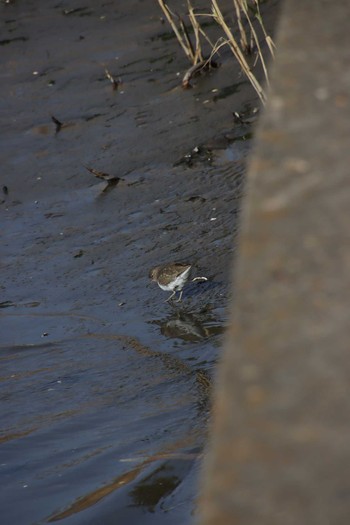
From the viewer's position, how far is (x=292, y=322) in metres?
1.04

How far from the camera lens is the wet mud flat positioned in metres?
4.28

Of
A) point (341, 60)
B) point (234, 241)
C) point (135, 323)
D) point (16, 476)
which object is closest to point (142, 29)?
point (234, 241)

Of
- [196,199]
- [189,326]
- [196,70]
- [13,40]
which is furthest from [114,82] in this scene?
[189,326]

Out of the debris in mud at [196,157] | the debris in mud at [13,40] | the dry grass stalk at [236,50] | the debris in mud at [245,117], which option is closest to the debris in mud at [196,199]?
the debris in mud at [196,157]

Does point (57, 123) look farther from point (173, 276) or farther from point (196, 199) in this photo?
point (173, 276)

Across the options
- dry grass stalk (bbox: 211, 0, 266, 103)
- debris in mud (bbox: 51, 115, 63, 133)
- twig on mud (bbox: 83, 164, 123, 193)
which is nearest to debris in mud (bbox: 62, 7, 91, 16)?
debris in mud (bbox: 51, 115, 63, 133)

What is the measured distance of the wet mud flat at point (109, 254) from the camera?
169 inches

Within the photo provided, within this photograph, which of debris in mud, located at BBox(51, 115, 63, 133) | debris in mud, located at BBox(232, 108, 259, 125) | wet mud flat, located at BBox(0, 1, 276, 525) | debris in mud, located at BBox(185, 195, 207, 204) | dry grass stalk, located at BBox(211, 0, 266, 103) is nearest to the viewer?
wet mud flat, located at BBox(0, 1, 276, 525)

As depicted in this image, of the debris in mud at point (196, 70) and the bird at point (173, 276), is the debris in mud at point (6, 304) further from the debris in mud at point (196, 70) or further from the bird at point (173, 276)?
the debris in mud at point (196, 70)

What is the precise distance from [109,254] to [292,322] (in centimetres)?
667

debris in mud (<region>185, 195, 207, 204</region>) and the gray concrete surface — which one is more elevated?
the gray concrete surface

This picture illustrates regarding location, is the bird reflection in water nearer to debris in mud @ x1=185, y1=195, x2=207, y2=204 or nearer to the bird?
the bird

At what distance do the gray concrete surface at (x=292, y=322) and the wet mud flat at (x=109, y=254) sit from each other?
2.65 m

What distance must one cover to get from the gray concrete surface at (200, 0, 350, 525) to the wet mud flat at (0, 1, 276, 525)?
265 cm
